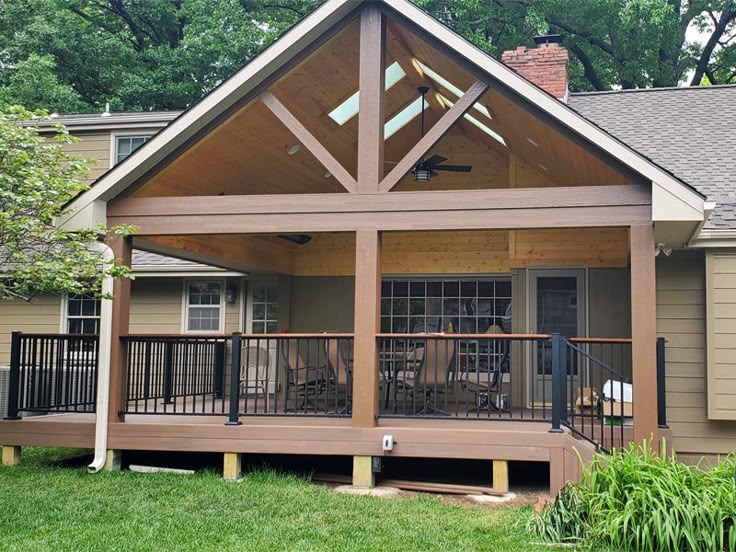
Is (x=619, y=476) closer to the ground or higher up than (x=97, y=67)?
closer to the ground

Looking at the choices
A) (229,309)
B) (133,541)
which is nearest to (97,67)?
(229,309)

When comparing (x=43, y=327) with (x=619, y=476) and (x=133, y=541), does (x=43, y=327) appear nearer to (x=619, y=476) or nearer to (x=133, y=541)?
(x=133, y=541)

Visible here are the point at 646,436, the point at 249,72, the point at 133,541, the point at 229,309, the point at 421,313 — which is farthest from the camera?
the point at 229,309

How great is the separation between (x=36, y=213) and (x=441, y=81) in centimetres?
485

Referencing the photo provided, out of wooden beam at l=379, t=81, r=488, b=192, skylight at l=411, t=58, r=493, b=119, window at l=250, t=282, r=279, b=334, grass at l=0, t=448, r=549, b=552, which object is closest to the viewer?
grass at l=0, t=448, r=549, b=552

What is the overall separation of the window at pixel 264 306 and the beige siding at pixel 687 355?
19.4ft

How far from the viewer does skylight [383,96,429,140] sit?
10055 mm

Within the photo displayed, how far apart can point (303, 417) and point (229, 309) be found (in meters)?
4.70

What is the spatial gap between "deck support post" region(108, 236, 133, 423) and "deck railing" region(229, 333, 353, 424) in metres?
1.28

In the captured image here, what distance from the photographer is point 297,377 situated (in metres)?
7.91

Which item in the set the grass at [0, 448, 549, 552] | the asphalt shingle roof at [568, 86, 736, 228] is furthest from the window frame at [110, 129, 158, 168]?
the asphalt shingle roof at [568, 86, 736, 228]

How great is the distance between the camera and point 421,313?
1100 cm

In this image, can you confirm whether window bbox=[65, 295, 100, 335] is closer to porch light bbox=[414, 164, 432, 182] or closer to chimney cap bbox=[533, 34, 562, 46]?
porch light bbox=[414, 164, 432, 182]

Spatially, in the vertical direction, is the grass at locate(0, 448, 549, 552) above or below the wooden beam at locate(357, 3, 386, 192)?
below
